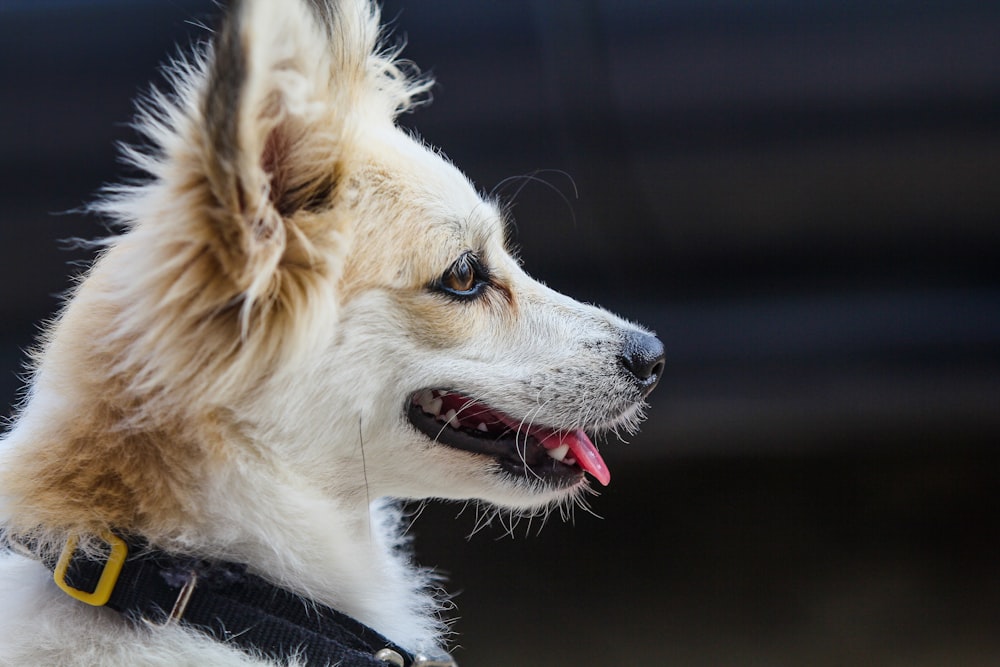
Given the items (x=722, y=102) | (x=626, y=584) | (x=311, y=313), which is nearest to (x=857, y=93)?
Result: (x=722, y=102)

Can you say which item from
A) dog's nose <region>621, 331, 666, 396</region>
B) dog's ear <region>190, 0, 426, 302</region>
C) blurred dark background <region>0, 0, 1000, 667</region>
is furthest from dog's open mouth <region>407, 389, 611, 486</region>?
blurred dark background <region>0, 0, 1000, 667</region>

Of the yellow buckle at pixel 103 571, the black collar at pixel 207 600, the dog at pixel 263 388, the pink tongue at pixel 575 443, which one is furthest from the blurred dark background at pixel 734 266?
the yellow buckle at pixel 103 571

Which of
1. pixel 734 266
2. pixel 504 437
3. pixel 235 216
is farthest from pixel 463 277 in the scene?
pixel 734 266

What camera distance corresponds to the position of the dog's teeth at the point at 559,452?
121 cm

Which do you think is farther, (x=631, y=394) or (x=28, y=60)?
(x=28, y=60)

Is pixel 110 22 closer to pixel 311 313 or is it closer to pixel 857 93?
pixel 311 313

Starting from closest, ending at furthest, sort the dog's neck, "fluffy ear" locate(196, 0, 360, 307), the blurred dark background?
1. "fluffy ear" locate(196, 0, 360, 307)
2. the dog's neck
3. the blurred dark background

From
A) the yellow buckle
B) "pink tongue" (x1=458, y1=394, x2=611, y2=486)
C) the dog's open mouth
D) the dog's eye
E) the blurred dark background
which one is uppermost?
the blurred dark background

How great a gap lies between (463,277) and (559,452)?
262 millimetres

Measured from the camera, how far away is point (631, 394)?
3.94 ft

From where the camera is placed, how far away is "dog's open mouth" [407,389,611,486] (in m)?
1.11

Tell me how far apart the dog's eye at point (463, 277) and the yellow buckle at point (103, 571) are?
0.43 metres

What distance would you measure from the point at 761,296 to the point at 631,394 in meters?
0.56

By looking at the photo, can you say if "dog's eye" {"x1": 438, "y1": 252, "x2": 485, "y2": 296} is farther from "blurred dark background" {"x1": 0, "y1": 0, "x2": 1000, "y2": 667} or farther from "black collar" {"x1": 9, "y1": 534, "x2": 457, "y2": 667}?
"blurred dark background" {"x1": 0, "y1": 0, "x2": 1000, "y2": 667}
